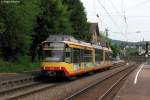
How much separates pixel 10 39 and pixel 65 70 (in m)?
13.1

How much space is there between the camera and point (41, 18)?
54.3m

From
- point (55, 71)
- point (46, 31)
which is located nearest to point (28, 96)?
point (55, 71)

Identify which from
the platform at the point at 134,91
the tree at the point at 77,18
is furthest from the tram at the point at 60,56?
the tree at the point at 77,18

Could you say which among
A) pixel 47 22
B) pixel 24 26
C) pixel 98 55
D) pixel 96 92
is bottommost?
pixel 96 92

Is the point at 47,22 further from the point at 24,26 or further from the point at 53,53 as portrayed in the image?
the point at 53,53

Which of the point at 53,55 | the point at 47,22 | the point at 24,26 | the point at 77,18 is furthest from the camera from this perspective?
the point at 77,18

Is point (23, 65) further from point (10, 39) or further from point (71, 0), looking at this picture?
point (71, 0)

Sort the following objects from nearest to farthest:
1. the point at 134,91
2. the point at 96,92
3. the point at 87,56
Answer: the point at 134,91 → the point at 96,92 → the point at 87,56

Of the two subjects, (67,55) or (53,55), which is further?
(67,55)

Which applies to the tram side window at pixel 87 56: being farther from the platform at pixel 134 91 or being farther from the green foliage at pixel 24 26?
the green foliage at pixel 24 26

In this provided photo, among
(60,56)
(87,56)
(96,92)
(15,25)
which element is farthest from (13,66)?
(96,92)

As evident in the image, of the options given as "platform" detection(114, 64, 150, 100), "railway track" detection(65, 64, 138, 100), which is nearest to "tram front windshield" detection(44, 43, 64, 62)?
"railway track" detection(65, 64, 138, 100)

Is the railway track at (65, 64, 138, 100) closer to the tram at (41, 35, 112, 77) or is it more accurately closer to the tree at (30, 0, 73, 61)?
the tram at (41, 35, 112, 77)

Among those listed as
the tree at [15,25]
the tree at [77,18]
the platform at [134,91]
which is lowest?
the platform at [134,91]
